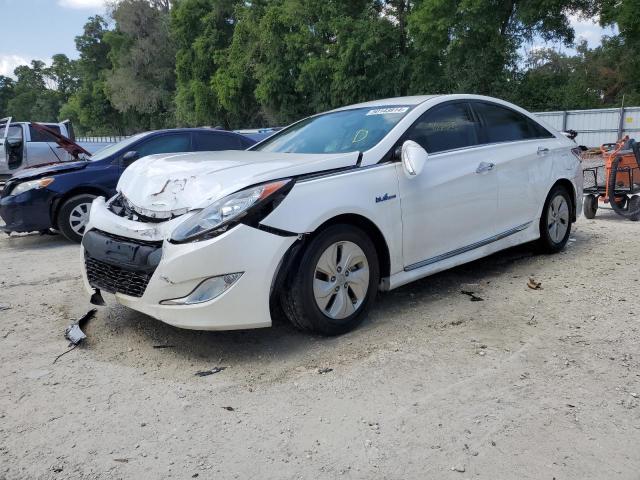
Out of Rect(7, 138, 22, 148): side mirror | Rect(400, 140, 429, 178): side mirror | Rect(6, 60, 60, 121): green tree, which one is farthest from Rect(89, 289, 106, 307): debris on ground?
Rect(6, 60, 60, 121): green tree

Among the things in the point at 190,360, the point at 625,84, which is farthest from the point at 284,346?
the point at 625,84

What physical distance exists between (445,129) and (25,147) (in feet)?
38.7

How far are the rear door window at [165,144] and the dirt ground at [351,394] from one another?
3.64 m

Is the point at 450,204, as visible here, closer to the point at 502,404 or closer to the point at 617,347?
the point at 617,347

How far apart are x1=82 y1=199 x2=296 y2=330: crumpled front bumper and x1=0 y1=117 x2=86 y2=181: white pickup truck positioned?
1119cm

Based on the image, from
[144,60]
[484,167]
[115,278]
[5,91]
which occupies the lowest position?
[115,278]

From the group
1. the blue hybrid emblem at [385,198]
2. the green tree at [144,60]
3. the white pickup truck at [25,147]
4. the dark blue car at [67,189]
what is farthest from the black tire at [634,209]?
the green tree at [144,60]

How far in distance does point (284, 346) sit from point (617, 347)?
81.4 inches

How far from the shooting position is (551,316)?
158 inches

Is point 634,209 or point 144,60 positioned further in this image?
point 144,60

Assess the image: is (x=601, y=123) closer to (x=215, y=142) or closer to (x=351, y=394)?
(x=215, y=142)

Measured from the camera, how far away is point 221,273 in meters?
3.24

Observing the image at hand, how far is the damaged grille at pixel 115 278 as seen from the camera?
11.4 feet

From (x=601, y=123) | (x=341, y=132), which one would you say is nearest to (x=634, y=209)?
(x=341, y=132)
